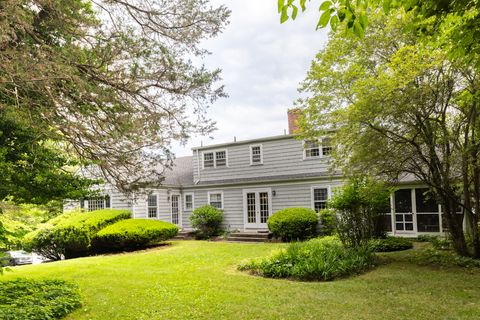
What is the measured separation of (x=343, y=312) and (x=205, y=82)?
15.3 ft

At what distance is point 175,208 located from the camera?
21.5 metres

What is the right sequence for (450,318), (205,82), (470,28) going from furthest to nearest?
(205,82) < (450,318) < (470,28)

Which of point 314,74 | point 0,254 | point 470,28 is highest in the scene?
point 314,74

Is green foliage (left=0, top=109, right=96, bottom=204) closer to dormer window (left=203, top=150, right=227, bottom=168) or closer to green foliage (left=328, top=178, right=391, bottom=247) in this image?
green foliage (left=328, top=178, right=391, bottom=247)

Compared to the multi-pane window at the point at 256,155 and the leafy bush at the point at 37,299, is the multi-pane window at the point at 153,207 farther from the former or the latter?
the leafy bush at the point at 37,299

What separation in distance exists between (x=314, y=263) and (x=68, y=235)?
472 inches

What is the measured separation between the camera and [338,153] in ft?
36.0

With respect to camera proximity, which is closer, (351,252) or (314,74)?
(351,252)

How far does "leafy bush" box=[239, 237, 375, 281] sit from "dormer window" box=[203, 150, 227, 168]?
10.7 m

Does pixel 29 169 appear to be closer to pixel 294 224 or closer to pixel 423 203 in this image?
pixel 294 224

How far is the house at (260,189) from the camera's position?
51.4 ft

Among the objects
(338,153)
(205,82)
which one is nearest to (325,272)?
(338,153)

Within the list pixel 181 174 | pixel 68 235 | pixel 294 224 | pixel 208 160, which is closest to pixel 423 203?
pixel 294 224

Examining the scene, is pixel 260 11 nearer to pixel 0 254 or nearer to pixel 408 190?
pixel 0 254
